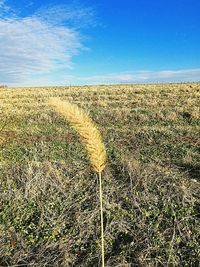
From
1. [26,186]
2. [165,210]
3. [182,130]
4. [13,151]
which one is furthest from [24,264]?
[182,130]

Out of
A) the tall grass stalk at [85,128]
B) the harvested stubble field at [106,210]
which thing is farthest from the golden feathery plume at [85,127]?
the harvested stubble field at [106,210]

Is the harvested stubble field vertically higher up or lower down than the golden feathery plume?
lower down

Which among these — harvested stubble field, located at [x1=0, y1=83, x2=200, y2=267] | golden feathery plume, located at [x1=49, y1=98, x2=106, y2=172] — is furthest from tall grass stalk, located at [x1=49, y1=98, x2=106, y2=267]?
harvested stubble field, located at [x1=0, y1=83, x2=200, y2=267]

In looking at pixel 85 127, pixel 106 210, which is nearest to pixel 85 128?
pixel 85 127

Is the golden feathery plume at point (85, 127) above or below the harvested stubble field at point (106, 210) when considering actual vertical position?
above

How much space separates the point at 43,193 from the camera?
5.62 meters

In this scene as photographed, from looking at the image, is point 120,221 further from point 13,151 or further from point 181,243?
point 13,151

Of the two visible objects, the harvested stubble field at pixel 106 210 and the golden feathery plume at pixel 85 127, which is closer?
the golden feathery plume at pixel 85 127

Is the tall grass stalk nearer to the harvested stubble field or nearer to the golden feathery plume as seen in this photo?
the golden feathery plume

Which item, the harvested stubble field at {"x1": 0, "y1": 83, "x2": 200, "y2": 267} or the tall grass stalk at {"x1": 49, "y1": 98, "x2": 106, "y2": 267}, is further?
the harvested stubble field at {"x1": 0, "y1": 83, "x2": 200, "y2": 267}

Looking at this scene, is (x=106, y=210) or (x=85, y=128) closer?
(x=85, y=128)

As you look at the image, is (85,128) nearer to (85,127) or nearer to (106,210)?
(85,127)

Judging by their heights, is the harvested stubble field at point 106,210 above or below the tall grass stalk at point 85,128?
below

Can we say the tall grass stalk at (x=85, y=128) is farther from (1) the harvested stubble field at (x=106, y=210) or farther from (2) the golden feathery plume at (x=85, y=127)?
(1) the harvested stubble field at (x=106, y=210)
